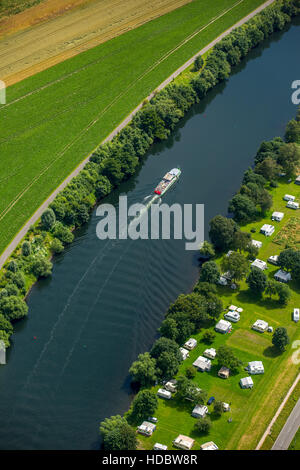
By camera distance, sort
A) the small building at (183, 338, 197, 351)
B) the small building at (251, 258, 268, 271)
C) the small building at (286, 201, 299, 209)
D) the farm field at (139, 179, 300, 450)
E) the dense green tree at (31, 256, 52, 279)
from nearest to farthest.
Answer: the farm field at (139, 179, 300, 450), the small building at (183, 338, 197, 351), the dense green tree at (31, 256, 52, 279), the small building at (251, 258, 268, 271), the small building at (286, 201, 299, 209)

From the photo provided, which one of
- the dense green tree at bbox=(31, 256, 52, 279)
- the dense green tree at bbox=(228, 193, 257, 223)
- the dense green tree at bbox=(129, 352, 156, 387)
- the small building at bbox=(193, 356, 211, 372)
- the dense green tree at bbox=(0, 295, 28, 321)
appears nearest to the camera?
the dense green tree at bbox=(129, 352, 156, 387)

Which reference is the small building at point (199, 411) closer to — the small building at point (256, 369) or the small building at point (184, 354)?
the small building at point (184, 354)

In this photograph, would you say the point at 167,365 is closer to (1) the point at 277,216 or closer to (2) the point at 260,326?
(2) the point at 260,326

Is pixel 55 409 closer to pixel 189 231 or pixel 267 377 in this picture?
pixel 267 377

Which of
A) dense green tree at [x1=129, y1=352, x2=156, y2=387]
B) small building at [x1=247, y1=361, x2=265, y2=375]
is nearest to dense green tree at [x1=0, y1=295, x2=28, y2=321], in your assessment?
dense green tree at [x1=129, y1=352, x2=156, y2=387]

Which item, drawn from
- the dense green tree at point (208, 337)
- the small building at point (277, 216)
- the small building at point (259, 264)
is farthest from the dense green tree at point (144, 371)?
the small building at point (277, 216)

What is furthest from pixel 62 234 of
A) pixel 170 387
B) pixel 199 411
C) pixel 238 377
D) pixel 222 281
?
pixel 199 411

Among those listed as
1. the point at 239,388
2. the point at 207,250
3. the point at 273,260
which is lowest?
the point at 239,388

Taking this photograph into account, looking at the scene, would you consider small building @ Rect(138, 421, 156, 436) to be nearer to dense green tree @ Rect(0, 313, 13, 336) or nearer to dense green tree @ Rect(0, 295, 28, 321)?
dense green tree @ Rect(0, 313, 13, 336)
